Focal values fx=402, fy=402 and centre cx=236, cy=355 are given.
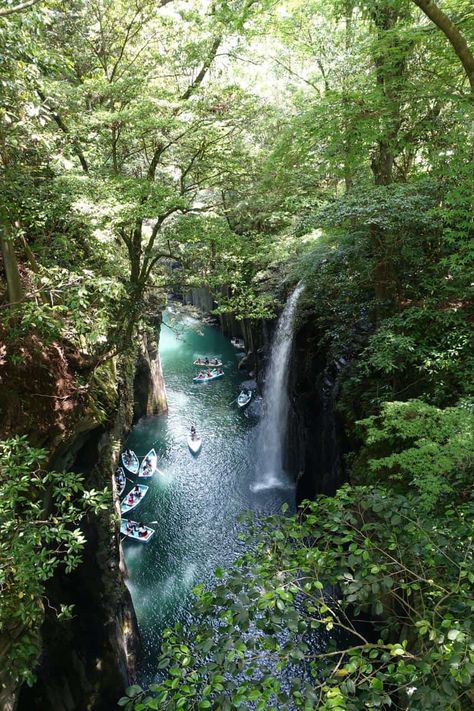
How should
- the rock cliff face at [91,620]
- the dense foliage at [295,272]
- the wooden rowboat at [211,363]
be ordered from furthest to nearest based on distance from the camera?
the wooden rowboat at [211,363]
the rock cliff face at [91,620]
the dense foliage at [295,272]

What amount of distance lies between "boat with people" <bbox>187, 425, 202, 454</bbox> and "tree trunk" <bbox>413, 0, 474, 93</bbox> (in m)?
19.1

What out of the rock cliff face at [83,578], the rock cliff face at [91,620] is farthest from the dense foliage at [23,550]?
the rock cliff face at [91,620]

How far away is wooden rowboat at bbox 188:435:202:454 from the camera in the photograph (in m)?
22.0

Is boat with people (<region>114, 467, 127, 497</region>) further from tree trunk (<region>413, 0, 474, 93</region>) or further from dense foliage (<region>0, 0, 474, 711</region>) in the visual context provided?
tree trunk (<region>413, 0, 474, 93</region>)

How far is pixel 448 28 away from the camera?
251 inches

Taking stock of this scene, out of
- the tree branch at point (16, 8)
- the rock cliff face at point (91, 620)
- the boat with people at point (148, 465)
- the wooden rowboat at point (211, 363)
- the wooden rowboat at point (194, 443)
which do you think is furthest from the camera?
the wooden rowboat at point (211, 363)

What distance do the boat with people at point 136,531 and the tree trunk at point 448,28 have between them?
16898mm

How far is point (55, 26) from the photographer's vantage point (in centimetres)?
1085

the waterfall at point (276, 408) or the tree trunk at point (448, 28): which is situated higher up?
the tree trunk at point (448, 28)

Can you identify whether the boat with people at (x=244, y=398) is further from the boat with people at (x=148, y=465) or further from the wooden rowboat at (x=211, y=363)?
the boat with people at (x=148, y=465)

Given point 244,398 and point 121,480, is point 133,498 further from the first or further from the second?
point 244,398

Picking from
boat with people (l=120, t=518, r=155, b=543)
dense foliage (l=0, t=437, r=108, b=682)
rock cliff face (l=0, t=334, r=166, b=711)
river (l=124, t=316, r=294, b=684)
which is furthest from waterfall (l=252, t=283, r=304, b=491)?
dense foliage (l=0, t=437, r=108, b=682)

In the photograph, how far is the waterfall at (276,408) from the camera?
18625mm

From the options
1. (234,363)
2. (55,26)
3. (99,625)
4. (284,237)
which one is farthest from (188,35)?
(234,363)
